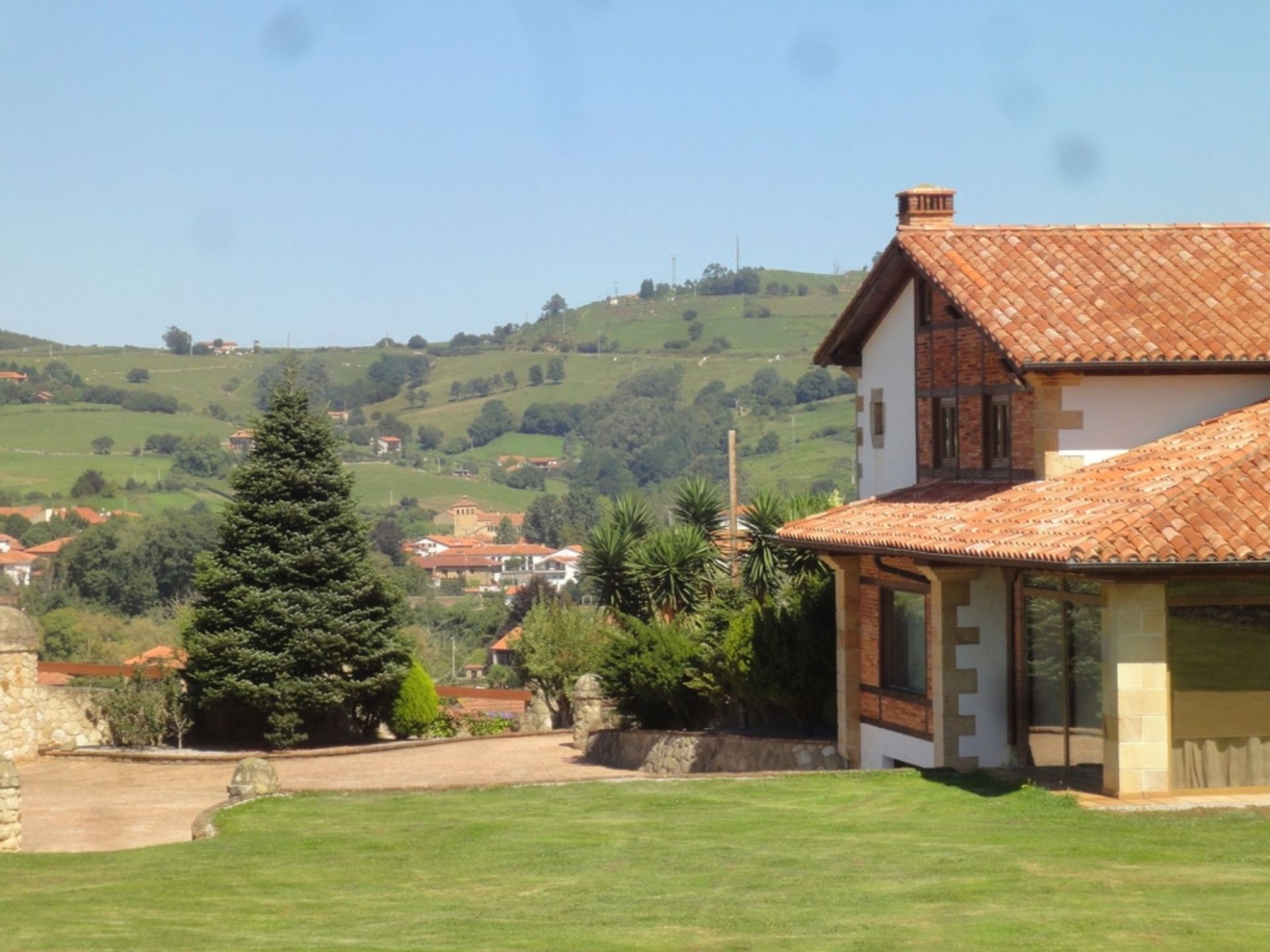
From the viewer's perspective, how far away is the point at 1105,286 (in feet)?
76.4

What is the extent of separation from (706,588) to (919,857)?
17.8 metres

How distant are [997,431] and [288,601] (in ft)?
46.5

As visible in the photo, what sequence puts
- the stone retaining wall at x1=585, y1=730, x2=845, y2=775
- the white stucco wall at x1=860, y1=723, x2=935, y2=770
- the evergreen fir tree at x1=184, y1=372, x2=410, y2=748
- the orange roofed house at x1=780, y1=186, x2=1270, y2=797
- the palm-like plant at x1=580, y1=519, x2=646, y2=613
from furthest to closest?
the palm-like plant at x1=580, y1=519, x2=646, y2=613
the evergreen fir tree at x1=184, y1=372, x2=410, y2=748
the stone retaining wall at x1=585, y1=730, x2=845, y2=775
the white stucco wall at x1=860, y1=723, x2=935, y2=770
the orange roofed house at x1=780, y1=186, x2=1270, y2=797

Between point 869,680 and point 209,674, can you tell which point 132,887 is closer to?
point 869,680

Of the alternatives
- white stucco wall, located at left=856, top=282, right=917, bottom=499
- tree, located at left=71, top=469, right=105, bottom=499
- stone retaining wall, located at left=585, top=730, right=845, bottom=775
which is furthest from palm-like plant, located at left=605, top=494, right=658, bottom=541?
tree, located at left=71, top=469, right=105, bottom=499

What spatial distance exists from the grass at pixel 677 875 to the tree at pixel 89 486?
140 metres

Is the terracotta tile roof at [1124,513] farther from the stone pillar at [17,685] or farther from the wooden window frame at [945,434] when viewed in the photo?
the stone pillar at [17,685]

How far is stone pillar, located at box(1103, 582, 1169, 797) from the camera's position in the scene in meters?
18.3

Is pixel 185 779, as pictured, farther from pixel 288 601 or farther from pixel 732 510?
pixel 732 510

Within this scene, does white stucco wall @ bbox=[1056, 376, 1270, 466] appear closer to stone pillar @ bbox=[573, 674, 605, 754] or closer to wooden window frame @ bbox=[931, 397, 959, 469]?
wooden window frame @ bbox=[931, 397, 959, 469]

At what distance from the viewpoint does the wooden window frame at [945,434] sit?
2447cm

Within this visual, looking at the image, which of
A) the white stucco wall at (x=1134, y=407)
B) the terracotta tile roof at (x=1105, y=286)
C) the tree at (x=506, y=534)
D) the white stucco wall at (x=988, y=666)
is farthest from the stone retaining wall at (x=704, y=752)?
the tree at (x=506, y=534)

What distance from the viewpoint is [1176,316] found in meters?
22.4

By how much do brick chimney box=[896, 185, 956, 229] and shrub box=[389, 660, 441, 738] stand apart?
1359 centimetres
